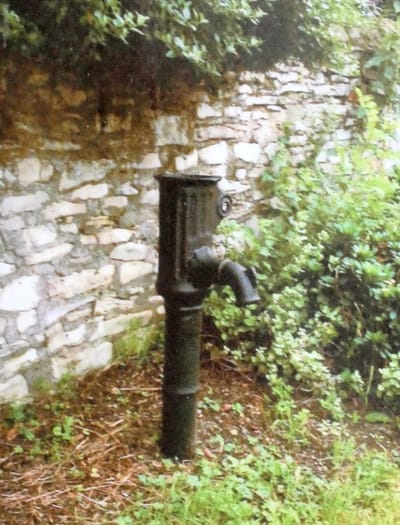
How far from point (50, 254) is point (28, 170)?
1.22 ft

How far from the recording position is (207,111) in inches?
139

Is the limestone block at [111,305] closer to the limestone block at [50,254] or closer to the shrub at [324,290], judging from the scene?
the limestone block at [50,254]

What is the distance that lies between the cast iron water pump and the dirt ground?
25cm

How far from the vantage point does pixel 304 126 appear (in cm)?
428

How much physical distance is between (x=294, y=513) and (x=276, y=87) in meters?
2.55

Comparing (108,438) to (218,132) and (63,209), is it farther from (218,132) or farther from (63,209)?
(218,132)

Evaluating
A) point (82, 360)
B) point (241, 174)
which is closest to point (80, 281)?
point (82, 360)

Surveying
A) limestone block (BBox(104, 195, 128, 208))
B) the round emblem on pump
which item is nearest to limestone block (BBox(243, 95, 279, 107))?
Result: limestone block (BBox(104, 195, 128, 208))

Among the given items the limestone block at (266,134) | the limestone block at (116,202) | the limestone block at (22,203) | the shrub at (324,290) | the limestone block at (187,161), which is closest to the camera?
the limestone block at (22,203)

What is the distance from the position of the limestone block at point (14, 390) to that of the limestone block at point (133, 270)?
2.26 feet

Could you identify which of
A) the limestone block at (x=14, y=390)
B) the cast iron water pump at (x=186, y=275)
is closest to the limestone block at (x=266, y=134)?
the cast iron water pump at (x=186, y=275)

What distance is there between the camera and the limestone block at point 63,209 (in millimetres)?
2789

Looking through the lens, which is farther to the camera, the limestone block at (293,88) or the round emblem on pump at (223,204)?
the limestone block at (293,88)

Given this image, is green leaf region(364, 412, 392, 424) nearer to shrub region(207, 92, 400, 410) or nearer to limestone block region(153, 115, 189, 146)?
shrub region(207, 92, 400, 410)
